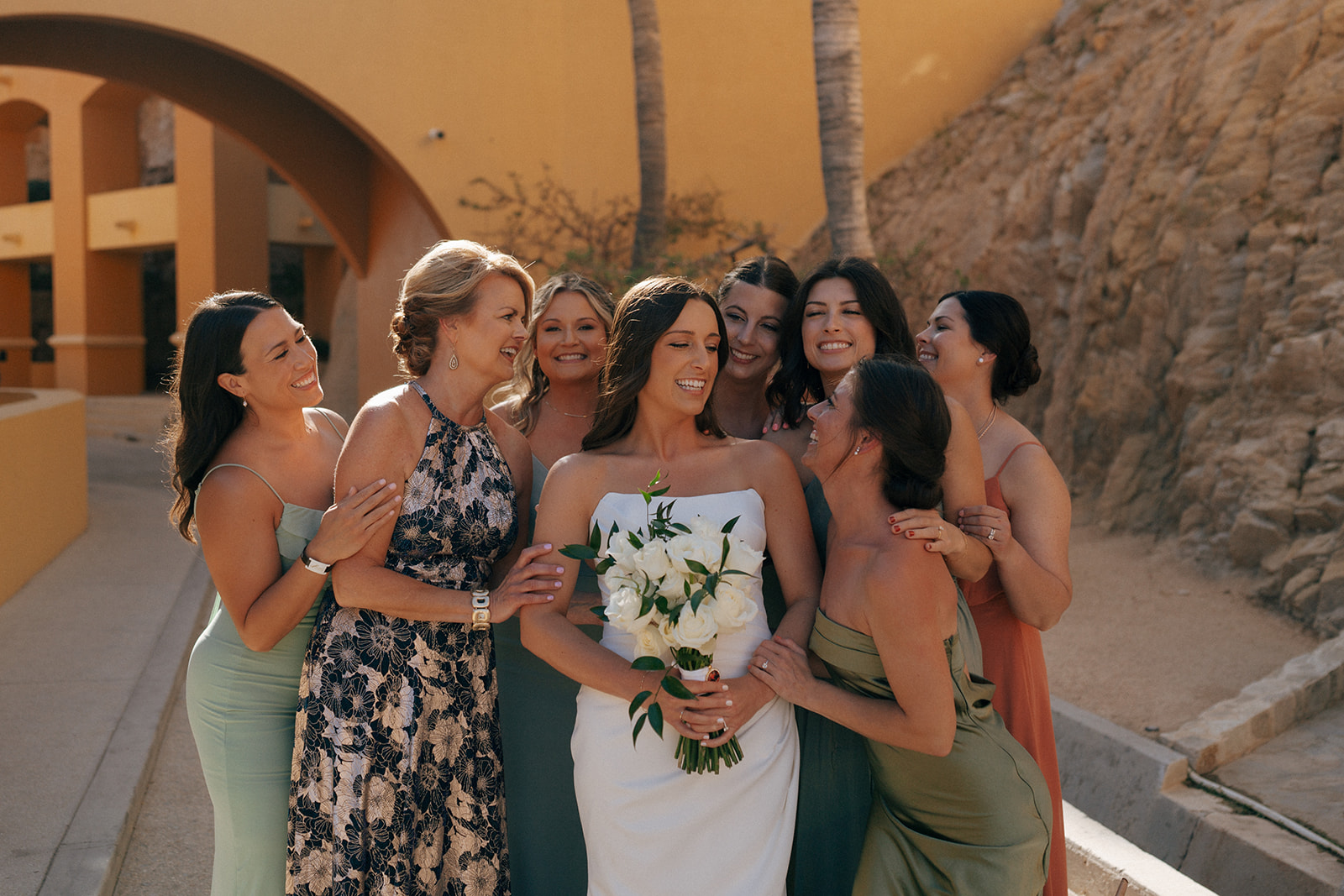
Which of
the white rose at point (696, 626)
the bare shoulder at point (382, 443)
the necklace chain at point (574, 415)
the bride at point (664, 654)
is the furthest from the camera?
the necklace chain at point (574, 415)

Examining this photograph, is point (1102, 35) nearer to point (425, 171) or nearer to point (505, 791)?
point (425, 171)

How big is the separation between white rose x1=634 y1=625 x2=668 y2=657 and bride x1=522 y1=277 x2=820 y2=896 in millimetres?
110

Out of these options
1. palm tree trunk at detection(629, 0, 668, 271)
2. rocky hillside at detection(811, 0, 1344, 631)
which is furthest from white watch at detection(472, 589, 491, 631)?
palm tree trunk at detection(629, 0, 668, 271)

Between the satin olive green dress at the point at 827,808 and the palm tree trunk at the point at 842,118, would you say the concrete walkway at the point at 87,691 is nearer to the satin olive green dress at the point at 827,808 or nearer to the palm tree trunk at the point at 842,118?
the satin olive green dress at the point at 827,808

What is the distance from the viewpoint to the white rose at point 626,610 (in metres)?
2.31

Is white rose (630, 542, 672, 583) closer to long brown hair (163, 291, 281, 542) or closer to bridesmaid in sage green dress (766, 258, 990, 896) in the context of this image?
bridesmaid in sage green dress (766, 258, 990, 896)

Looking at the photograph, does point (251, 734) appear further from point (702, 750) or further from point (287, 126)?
point (287, 126)

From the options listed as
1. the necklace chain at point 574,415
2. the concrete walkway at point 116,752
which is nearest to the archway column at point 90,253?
the concrete walkway at point 116,752

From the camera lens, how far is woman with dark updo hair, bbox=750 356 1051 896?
238 cm

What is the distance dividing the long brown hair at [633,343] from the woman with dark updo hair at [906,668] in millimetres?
477

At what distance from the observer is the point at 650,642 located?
2.38m

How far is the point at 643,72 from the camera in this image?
436 inches

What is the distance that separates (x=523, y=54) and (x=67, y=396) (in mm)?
6229

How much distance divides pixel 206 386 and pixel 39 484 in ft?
23.6
